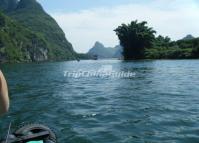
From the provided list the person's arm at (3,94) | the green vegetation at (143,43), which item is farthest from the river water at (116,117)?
the green vegetation at (143,43)

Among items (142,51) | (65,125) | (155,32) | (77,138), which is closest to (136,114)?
(65,125)

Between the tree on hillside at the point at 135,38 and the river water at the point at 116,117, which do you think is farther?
the tree on hillside at the point at 135,38

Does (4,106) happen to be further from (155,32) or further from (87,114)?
(155,32)

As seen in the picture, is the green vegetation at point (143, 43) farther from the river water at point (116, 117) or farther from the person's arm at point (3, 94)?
the person's arm at point (3, 94)

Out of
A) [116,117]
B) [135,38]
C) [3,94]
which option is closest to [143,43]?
[135,38]

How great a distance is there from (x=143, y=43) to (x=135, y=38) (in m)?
3.94

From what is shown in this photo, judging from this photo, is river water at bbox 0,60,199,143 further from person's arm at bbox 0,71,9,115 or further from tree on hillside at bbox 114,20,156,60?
tree on hillside at bbox 114,20,156,60

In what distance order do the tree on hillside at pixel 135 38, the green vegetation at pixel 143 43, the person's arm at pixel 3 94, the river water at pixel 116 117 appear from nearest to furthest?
1. the person's arm at pixel 3 94
2. the river water at pixel 116 117
3. the green vegetation at pixel 143 43
4. the tree on hillside at pixel 135 38

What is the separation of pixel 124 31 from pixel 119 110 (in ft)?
460

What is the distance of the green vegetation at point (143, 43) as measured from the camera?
463 feet

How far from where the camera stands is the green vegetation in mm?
141163

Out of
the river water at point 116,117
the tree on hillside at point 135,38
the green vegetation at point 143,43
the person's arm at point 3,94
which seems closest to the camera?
the person's arm at point 3,94

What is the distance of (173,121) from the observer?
1496 cm

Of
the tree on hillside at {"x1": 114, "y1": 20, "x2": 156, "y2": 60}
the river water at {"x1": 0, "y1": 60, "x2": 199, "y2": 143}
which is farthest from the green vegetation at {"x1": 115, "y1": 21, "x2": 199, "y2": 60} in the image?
the river water at {"x1": 0, "y1": 60, "x2": 199, "y2": 143}
